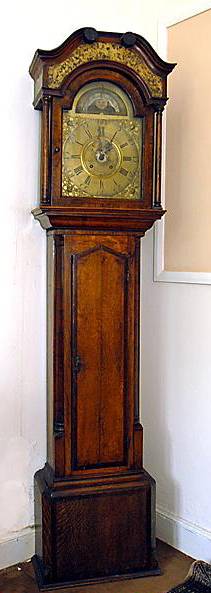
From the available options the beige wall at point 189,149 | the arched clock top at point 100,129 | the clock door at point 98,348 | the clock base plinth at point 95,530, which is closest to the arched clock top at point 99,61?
the arched clock top at point 100,129

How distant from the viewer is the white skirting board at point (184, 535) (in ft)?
8.77

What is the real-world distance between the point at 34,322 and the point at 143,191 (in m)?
0.64

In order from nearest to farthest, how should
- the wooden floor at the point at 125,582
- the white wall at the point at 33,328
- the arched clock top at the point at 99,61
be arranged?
1. the arched clock top at the point at 99,61
2. the wooden floor at the point at 125,582
3. the white wall at the point at 33,328

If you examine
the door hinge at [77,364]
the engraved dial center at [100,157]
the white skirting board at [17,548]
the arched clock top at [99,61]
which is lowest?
the white skirting board at [17,548]

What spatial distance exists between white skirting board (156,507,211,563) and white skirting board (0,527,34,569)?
20.9 inches

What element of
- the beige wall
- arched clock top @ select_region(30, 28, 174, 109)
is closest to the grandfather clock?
arched clock top @ select_region(30, 28, 174, 109)

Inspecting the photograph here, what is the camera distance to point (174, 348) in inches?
111

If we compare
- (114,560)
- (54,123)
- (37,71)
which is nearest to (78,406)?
(114,560)

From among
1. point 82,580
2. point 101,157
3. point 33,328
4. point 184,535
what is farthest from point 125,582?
point 101,157

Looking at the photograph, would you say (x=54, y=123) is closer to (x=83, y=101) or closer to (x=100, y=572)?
(x=83, y=101)

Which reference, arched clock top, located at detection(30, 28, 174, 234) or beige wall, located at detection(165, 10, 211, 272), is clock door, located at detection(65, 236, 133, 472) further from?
beige wall, located at detection(165, 10, 211, 272)

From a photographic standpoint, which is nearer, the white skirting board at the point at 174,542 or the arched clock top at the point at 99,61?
the arched clock top at the point at 99,61

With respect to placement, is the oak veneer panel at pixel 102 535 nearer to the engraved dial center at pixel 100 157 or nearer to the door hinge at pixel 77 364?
the door hinge at pixel 77 364

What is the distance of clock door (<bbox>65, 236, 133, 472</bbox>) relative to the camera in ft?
8.13
